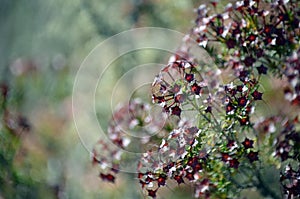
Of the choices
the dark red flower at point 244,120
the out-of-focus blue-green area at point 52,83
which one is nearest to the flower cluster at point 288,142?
the dark red flower at point 244,120

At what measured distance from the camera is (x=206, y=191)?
2.04m

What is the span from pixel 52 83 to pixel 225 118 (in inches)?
75.9

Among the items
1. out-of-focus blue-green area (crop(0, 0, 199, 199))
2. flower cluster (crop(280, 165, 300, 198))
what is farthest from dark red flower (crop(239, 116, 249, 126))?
out-of-focus blue-green area (crop(0, 0, 199, 199))

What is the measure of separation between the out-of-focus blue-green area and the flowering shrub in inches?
16.2

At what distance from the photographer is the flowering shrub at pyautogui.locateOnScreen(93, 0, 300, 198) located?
183 cm

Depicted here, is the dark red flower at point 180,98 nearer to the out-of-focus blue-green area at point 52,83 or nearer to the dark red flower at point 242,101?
the dark red flower at point 242,101

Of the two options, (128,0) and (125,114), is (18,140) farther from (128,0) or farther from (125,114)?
(128,0)

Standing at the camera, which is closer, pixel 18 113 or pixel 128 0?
pixel 18 113

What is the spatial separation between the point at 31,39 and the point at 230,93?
7.69 feet

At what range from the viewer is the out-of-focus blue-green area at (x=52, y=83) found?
2.85m

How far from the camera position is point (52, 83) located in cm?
359

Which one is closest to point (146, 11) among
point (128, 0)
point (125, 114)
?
point (128, 0)

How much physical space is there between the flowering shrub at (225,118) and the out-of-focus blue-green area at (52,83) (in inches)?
16.2

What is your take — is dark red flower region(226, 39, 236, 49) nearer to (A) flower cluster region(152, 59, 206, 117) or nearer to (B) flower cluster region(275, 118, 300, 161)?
(A) flower cluster region(152, 59, 206, 117)
